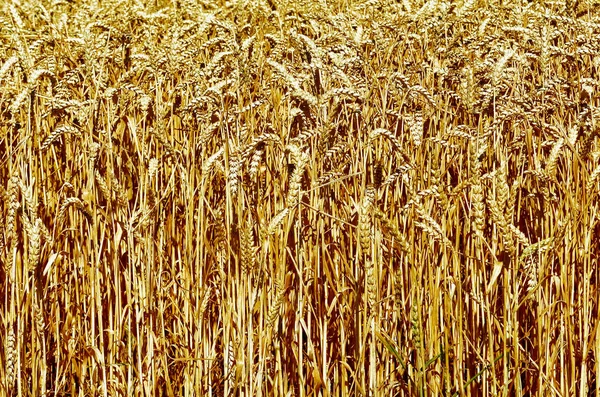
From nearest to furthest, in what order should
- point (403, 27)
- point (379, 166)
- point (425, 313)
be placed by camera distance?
point (379, 166)
point (425, 313)
point (403, 27)

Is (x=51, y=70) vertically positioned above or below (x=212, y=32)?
below

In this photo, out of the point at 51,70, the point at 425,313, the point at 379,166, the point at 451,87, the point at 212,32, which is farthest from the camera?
the point at 212,32

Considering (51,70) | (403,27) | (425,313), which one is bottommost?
(425,313)

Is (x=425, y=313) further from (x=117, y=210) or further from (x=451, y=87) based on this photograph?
(x=451, y=87)

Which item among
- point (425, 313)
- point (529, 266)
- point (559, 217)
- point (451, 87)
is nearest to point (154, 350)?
point (425, 313)

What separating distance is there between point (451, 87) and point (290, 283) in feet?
3.93

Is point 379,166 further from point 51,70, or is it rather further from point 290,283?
point 51,70

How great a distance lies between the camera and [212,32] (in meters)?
4.48

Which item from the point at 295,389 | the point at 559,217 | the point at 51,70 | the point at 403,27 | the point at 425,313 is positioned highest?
the point at 403,27

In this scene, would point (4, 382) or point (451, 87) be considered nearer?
point (4, 382)

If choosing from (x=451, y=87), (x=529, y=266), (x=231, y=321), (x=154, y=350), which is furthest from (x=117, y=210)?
(x=451, y=87)

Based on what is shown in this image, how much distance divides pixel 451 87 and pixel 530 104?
790 mm

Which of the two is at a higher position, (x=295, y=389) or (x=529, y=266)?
(x=529, y=266)

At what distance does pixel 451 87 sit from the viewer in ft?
10.2
